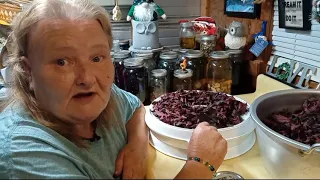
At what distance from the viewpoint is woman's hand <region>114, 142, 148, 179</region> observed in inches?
17.9

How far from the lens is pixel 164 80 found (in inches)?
48.6

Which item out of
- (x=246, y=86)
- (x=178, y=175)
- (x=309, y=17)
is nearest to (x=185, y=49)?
(x=246, y=86)

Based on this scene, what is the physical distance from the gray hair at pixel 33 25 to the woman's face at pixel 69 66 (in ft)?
0.06

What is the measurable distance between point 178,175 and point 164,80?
2.82ft

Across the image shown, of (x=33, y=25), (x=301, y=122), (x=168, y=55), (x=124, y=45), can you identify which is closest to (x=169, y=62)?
(x=168, y=55)

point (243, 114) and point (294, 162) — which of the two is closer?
point (294, 162)

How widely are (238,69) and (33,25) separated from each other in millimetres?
1003

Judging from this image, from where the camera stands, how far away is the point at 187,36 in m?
1.45

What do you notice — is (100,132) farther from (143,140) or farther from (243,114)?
(243,114)

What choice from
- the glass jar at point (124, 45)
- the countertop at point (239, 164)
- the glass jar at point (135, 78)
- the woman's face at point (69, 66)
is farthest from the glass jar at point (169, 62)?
the woman's face at point (69, 66)

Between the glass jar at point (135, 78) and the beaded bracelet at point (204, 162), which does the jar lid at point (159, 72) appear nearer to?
the glass jar at point (135, 78)

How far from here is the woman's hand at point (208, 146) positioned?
508 millimetres

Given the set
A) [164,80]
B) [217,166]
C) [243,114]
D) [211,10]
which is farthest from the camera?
[211,10]

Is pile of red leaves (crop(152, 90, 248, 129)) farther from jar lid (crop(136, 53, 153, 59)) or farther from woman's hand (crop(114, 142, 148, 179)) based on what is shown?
jar lid (crop(136, 53, 153, 59))
